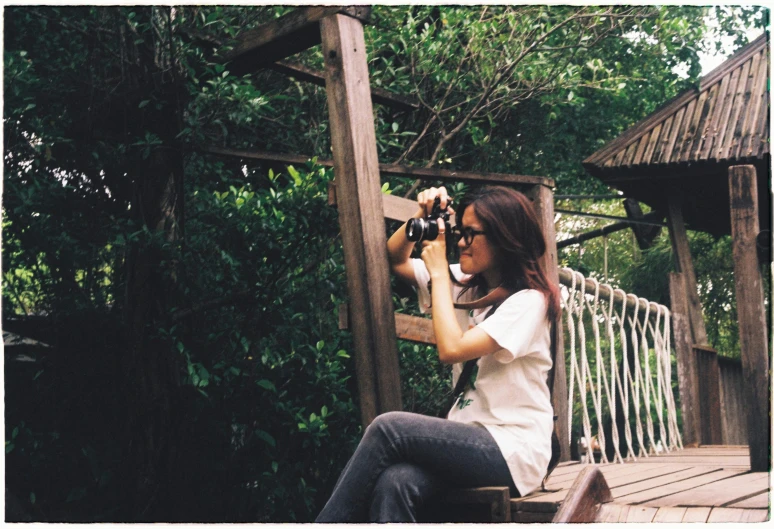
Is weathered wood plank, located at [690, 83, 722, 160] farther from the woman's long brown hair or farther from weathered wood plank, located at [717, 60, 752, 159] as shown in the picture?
the woman's long brown hair

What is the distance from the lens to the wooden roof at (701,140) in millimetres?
6355

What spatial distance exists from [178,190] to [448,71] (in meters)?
1.96

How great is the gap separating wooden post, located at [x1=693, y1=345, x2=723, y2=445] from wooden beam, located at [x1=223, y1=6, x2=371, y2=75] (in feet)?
10.9

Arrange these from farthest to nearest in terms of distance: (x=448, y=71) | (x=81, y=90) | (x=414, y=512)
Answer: (x=448, y=71), (x=81, y=90), (x=414, y=512)

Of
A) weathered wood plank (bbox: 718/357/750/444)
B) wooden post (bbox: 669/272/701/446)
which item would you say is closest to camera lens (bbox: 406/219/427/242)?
wooden post (bbox: 669/272/701/446)

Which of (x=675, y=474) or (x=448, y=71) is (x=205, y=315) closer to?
(x=675, y=474)

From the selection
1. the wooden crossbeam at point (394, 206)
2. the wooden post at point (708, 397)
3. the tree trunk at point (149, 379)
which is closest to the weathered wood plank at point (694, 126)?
the wooden post at point (708, 397)

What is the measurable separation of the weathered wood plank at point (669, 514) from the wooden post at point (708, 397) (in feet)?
9.87

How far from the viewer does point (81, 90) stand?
11.0 feet

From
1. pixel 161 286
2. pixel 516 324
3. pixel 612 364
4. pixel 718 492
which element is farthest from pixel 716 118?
pixel 516 324

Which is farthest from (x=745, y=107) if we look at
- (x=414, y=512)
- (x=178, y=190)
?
(x=414, y=512)

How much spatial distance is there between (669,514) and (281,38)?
1928mm

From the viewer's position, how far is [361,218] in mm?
2586

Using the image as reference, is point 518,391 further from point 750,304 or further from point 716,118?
point 716,118
